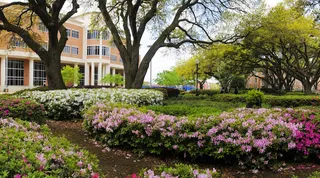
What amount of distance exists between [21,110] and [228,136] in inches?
175

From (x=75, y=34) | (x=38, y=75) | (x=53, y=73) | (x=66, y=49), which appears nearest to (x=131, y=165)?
(x=53, y=73)

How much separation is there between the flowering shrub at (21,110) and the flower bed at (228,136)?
6.41 ft

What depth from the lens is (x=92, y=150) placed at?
216 inches

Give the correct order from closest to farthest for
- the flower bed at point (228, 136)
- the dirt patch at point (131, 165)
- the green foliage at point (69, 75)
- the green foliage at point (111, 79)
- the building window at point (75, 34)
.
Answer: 1. the dirt patch at point (131, 165)
2. the flower bed at point (228, 136)
3. the green foliage at point (69, 75)
4. the building window at point (75, 34)
5. the green foliage at point (111, 79)

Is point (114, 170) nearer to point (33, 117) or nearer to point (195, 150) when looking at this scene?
point (195, 150)

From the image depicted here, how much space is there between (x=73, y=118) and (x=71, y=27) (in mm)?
37877

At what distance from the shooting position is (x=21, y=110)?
6.19 m

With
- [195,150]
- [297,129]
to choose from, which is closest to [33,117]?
[195,150]

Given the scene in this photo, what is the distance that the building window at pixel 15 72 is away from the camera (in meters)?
38.2

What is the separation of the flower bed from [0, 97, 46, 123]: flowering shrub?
6.41 feet

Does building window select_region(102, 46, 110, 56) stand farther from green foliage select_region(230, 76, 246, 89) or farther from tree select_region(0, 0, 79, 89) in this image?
tree select_region(0, 0, 79, 89)

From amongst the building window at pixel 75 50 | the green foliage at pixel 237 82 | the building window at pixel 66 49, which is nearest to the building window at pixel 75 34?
the building window at pixel 75 50

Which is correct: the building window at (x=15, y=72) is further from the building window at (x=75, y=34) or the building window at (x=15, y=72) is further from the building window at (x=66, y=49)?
the building window at (x=75, y=34)

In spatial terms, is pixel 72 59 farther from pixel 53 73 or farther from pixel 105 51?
pixel 53 73
